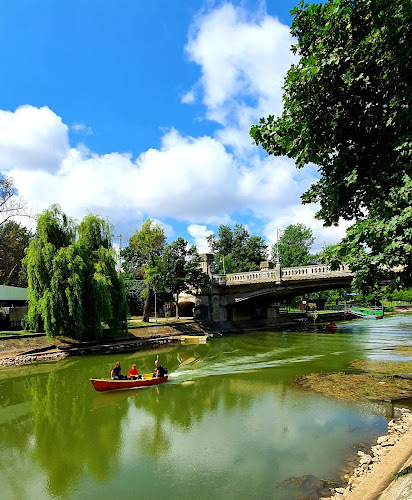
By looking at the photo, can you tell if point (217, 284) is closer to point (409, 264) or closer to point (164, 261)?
point (164, 261)

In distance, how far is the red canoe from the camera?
13.9 m

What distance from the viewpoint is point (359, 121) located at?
A: 8.06m

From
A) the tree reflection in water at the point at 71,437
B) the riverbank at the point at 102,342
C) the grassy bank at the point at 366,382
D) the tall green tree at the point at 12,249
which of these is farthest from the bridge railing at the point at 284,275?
the tall green tree at the point at 12,249

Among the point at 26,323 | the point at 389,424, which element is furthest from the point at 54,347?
the point at 389,424

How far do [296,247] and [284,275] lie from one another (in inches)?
1330

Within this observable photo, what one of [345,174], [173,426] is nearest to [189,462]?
[173,426]

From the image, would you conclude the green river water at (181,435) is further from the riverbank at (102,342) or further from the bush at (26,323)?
the bush at (26,323)

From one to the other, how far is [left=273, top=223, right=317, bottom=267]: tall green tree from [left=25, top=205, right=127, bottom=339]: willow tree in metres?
38.5

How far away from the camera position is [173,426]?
35.6 feet

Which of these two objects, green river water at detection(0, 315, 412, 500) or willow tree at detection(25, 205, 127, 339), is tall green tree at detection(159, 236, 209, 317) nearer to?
willow tree at detection(25, 205, 127, 339)

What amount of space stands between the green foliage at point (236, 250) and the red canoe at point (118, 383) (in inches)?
1616

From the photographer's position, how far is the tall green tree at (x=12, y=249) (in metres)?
41.6

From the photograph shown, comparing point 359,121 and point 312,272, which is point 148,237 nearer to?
point 312,272

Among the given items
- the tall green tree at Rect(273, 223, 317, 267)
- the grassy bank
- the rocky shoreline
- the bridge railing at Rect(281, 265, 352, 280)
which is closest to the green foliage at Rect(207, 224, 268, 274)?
the tall green tree at Rect(273, 223, 317, 267)
